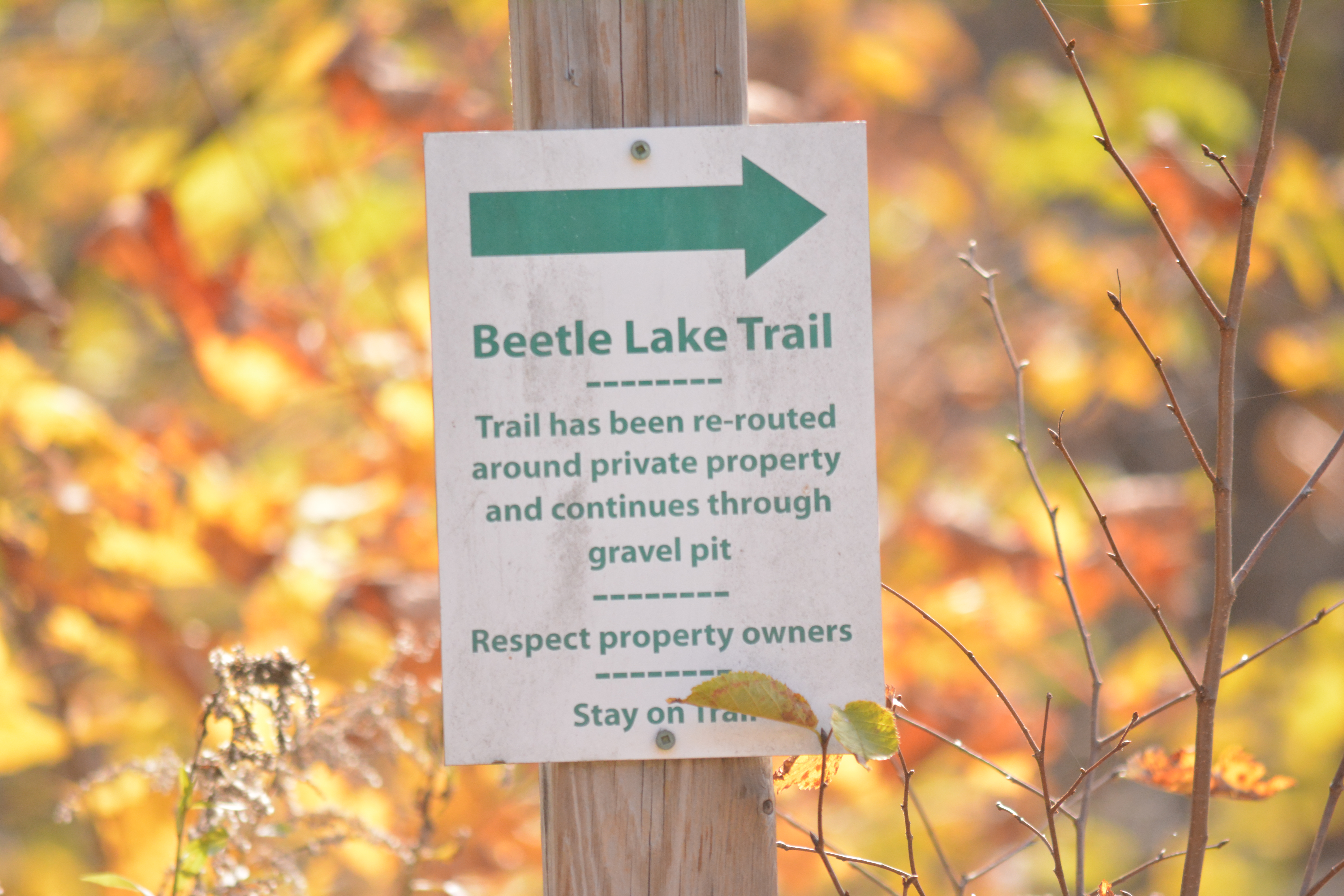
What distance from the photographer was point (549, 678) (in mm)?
1069

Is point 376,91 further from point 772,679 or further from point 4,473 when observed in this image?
point 772,679

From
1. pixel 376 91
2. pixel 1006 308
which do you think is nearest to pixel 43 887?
pixel 376 91

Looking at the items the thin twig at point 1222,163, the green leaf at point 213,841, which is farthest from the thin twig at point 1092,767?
the green leaf at point 213,841

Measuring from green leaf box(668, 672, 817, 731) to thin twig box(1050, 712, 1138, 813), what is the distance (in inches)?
11.2

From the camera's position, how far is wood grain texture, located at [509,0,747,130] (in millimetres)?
1112

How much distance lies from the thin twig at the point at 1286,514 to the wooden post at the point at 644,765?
0.58 metres

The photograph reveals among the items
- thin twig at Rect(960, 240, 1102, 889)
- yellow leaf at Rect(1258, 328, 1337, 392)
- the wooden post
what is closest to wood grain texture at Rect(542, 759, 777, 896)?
the wooden post

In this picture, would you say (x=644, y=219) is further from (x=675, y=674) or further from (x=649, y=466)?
(x=675, y=674)

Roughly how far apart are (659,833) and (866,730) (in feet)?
0.94

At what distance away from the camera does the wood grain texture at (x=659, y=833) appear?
108 centimetres

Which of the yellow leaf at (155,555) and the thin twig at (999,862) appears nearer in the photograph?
the thin twig at (999,862)

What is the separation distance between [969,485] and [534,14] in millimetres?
4002

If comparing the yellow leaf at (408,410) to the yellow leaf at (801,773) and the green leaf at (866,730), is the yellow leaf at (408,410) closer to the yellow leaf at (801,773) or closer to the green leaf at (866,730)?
the yellow leaf at (801,773)

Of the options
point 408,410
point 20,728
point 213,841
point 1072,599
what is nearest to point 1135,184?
point 1072,599
